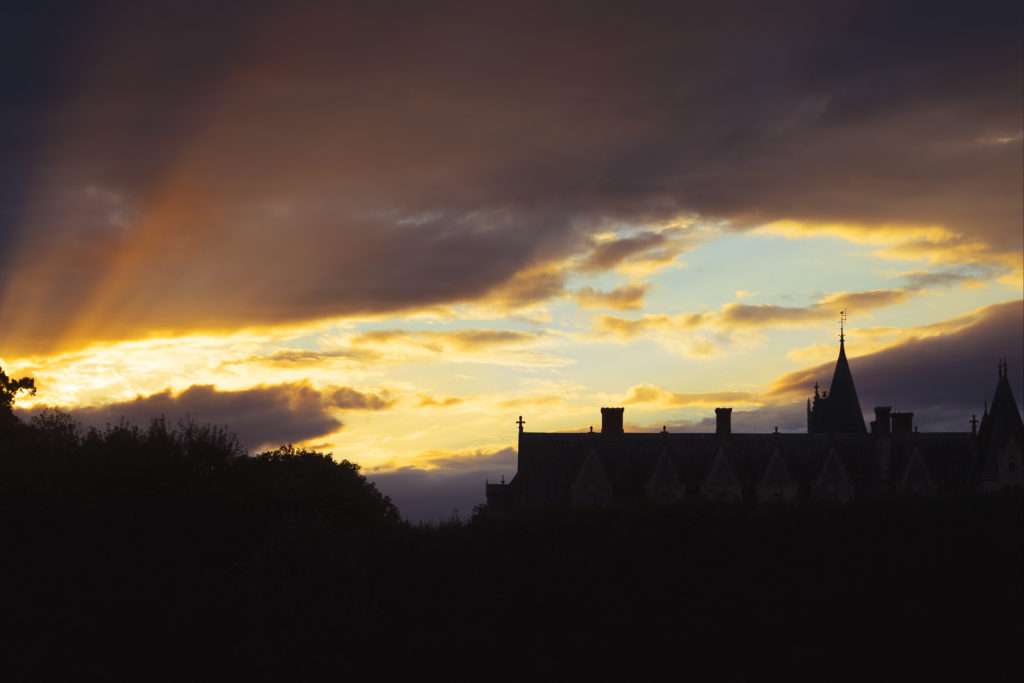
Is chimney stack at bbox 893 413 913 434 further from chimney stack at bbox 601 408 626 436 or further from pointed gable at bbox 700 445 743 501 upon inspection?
chimney stack at bbox 601 408 626 436

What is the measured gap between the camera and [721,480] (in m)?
75.1

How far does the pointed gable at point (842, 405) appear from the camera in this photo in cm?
8981

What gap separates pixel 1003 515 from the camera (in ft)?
117

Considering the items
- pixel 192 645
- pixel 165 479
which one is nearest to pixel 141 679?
pixel 192 645

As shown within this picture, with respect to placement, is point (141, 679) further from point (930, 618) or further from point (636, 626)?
point (930, 618)

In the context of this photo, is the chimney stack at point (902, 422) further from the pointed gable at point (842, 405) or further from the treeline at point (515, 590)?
the treeline at point (515, 590)

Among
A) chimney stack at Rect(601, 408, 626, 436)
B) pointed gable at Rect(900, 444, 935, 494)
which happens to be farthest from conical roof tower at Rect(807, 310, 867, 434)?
chimney stack at Rect(601, 408, 626, 436)

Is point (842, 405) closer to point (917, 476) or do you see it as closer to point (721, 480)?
point (917, 476)

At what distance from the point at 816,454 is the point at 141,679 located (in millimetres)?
56497

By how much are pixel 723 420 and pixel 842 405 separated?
61.5ft

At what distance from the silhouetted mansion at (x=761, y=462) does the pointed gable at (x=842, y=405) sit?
9211mm

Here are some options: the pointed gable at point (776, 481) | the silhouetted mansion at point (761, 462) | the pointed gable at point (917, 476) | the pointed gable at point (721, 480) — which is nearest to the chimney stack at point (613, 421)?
the silhouetted mansion at point (761, 462)

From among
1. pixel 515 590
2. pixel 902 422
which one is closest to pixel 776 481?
pixel 902 422

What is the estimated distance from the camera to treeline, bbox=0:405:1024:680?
108ft
